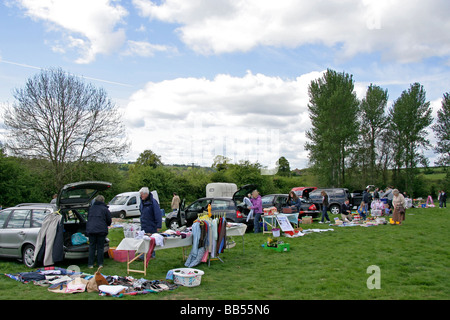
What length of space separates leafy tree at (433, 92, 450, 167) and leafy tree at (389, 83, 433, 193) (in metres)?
1.82

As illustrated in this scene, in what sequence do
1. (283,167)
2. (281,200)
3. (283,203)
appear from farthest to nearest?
(283,167) < (281,200) < (283,203)

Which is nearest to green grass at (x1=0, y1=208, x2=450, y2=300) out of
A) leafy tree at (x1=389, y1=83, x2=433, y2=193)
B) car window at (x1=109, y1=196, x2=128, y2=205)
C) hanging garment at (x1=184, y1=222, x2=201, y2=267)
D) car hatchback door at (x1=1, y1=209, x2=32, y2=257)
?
hanging garment at (x1=184, y1=222, x2=201, y2=267)

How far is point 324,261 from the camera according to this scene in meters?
7.93

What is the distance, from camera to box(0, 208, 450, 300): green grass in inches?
215

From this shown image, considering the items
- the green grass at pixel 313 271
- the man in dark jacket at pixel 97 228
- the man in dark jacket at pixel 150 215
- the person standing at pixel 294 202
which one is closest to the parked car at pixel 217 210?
the person standing at pixel 294 202

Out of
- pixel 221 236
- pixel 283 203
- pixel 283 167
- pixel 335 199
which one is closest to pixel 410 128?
pixel 283 167

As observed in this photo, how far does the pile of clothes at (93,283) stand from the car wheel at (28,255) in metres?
0.95

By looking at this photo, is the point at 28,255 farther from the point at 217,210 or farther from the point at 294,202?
the point at 294,202

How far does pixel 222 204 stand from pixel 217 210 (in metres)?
0.34

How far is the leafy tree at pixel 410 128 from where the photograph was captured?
128 ft

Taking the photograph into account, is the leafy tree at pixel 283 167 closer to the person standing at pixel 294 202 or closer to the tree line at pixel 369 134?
the tree line at pixel 369 134

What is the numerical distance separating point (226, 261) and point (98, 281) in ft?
11.2

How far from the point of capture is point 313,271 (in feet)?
23.0
